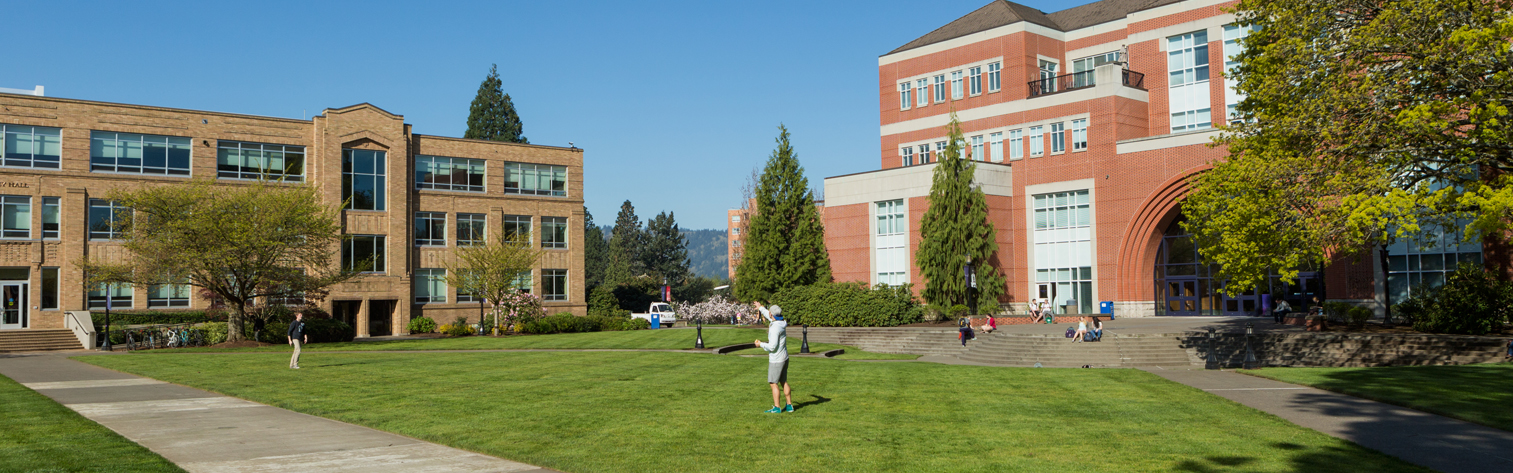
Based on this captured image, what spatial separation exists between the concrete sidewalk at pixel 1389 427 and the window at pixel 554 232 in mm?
44248

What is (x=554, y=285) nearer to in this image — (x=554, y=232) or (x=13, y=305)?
(x=554, y=232)

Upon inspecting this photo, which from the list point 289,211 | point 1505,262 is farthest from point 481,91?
point 1505,262

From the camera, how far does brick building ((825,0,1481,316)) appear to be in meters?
49.4

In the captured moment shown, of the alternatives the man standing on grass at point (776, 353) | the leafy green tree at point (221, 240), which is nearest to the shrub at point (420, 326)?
the leafy green tree at point (221, 240)

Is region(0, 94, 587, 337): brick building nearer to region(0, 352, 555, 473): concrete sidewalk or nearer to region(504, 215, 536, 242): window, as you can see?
region(504, 215, 536, 242): window

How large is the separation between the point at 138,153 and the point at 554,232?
69.7 feet

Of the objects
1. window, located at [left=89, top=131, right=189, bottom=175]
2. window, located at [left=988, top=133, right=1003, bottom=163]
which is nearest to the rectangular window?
window, located at [left=988, top=133, right=1003, bottom=163]

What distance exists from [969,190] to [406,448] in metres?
41.0

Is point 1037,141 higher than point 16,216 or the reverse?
higher

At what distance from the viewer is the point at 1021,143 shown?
54.6 meters

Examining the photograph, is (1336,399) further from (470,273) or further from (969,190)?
(470,273)

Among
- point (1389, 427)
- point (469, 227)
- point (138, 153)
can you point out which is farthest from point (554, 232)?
point (1389, 427)

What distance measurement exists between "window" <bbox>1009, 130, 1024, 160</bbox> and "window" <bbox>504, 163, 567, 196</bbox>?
25890 mm

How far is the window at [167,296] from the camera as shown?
47.0m
